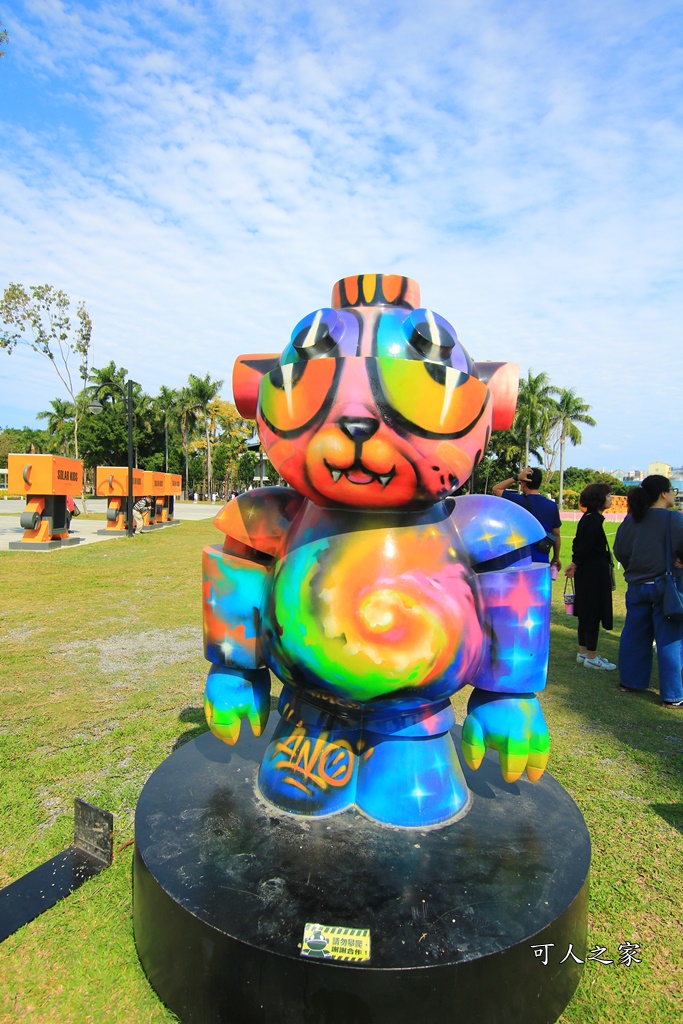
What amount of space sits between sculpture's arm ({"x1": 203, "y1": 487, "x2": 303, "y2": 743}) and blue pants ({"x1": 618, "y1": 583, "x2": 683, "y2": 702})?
337cm

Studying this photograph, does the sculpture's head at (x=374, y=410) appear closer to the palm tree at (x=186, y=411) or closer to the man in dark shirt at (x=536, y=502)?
the man in dark shirt at (x=536, y=502)

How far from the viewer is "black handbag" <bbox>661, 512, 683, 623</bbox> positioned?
4184mm

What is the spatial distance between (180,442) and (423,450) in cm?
4840

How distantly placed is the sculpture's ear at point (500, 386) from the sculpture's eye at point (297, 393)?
0.62 m

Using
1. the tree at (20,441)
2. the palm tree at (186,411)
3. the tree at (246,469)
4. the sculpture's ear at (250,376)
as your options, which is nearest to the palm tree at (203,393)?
the palm tree at (186,411)

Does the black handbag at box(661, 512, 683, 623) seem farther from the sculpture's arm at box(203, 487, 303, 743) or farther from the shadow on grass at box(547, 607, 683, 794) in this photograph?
the sculpture's arm at box(203, 487, 303, 743)

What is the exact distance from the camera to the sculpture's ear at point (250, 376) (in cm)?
205

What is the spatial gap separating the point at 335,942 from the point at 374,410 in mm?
1335

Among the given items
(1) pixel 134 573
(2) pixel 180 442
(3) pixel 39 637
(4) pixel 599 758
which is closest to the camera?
(4) pixel 599 758

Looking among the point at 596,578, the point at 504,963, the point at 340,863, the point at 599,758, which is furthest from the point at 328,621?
the point at 596,578

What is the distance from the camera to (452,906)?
64.5 inches

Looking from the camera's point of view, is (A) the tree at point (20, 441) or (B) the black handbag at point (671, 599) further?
(A) the tree at point (20, 441)

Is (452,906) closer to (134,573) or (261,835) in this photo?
(261,835)

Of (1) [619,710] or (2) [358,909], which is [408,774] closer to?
(2) [358,909]
